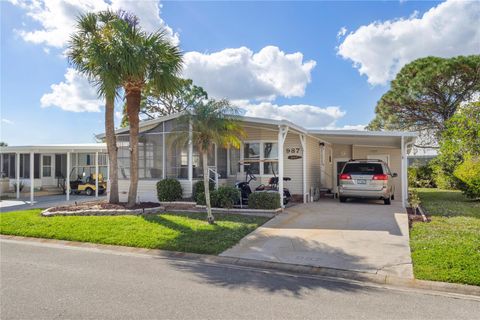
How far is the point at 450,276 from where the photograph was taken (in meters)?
5.00

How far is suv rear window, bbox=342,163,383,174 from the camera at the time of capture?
490 inches

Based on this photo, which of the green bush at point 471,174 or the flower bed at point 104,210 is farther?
the green bush at point 471,174

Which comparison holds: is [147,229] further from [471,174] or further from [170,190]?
[471,174]

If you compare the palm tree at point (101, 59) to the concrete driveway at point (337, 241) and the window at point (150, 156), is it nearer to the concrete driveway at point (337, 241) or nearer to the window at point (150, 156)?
the window at point (150, 156)

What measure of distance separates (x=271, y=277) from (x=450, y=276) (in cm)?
267

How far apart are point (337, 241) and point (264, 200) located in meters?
3.87

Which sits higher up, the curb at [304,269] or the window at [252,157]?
the window at [252,157]

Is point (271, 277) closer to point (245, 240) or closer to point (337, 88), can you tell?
point (245, 240)

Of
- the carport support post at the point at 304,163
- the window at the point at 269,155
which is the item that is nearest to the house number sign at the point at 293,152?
the carport support post at the point at 304,163

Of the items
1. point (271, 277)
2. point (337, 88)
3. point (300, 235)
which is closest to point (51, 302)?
point (271, 277)

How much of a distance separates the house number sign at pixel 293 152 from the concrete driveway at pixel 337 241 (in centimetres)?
364

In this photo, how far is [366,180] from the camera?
490 inches

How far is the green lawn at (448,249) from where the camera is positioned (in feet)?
16.7

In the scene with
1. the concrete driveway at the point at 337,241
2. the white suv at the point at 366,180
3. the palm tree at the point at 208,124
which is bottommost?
the concrete driveway at the point at 337,241
